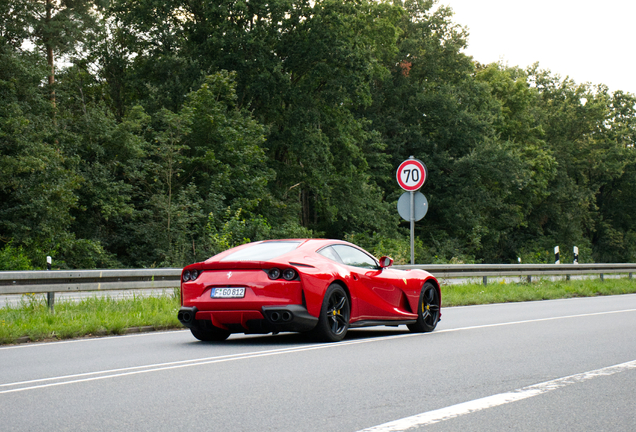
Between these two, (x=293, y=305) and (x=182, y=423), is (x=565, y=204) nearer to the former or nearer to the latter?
(x=293, y=305)

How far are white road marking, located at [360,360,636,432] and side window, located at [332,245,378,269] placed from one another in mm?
3684

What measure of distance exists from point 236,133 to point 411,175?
55.7 feet

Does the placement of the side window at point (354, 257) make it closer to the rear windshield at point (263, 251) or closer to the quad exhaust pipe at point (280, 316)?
the rear windshield at point (263, 251)

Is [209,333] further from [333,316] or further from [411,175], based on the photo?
[411,175]

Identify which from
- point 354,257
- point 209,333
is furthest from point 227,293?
point 354,257

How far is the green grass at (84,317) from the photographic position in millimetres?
10453

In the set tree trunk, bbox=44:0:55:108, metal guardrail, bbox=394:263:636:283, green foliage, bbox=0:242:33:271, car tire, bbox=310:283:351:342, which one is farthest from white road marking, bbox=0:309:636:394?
tree trunk, bbox=44:0:55:108

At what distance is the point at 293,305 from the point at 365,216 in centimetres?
3026

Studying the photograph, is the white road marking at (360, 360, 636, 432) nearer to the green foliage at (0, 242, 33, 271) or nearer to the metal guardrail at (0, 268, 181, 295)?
the metal guardrail at (0, 268, 181, 295)

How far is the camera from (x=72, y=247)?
92.4 ft

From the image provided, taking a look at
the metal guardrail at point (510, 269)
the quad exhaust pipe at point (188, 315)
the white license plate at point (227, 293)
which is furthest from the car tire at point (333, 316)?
the metal guardrail at point (510, 269)

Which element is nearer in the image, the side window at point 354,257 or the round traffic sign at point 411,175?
the side window at point 354,257

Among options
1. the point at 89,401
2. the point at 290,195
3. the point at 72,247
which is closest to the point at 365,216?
the point at 290,195

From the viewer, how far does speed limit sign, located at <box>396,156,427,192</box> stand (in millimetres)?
16906
